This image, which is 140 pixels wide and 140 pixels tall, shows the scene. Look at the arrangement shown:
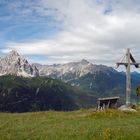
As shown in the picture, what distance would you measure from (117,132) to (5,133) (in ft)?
23.3

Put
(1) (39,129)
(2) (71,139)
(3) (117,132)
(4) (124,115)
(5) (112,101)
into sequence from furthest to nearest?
1. (5) (112,101)
2. (4) (124,115)
3. (1) (39,129)
4. (3) (117,132)
5. (2) (71,139)

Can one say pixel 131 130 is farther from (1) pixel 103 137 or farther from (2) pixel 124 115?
(2) pixel 124 115

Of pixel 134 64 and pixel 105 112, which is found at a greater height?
pixel 134 64

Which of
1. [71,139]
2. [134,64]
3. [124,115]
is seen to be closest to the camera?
[71,139]

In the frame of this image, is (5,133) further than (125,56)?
No

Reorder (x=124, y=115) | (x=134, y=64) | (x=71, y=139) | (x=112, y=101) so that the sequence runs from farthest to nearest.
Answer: (x=134, y=64) → (x=112, y=101) → (x=124, y=115) → (x=71, y=139)

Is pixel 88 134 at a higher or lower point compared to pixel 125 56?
lower

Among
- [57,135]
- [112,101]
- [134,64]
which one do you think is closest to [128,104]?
[112,101]

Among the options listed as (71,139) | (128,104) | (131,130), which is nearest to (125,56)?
(128,104)

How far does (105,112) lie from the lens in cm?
3272

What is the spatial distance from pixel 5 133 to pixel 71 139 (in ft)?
15.5

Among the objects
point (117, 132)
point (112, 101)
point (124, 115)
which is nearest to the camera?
point (117, 132)

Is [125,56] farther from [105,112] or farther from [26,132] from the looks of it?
[26,132]

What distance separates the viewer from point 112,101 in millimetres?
41625
